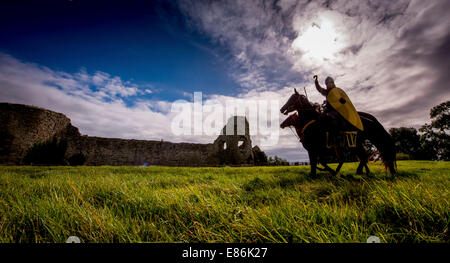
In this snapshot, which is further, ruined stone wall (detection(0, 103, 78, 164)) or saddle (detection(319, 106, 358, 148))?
ruined stone wall (detection(0, 103, 78, 164))

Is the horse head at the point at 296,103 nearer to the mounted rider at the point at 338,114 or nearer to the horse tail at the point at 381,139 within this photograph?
the mounted rider at the point at 338,114

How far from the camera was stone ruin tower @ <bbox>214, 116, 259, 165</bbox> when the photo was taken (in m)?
19.3

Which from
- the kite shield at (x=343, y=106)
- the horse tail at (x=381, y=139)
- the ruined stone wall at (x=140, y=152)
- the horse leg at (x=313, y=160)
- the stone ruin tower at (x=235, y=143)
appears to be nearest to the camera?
the kite shield at (x=343, y=106)

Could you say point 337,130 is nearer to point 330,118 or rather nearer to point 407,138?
point 330,118

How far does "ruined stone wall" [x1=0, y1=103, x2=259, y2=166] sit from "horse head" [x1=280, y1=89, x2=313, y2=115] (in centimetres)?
1500

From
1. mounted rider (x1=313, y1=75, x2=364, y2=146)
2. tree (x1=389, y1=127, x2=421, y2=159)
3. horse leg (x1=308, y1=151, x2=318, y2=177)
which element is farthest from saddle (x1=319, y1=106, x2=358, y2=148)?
tree (x1=389, y1=127, x2=421, y2=159)

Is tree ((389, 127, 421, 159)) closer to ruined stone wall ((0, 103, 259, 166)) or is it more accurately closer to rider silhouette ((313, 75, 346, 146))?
ruined stone wall ((0, 103, 259, 166))

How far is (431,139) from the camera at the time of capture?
19484 mm

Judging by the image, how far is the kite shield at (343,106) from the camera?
383 cm

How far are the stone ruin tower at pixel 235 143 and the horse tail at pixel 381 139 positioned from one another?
1525 centimetres

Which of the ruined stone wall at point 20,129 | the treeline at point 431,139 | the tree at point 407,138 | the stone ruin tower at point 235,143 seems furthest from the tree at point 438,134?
the ruined stone wall at point 20,129

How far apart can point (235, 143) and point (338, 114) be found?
624 inches

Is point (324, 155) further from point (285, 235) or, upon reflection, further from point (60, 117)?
point (60, 117)

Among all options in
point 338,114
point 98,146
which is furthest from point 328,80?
point 98,146
